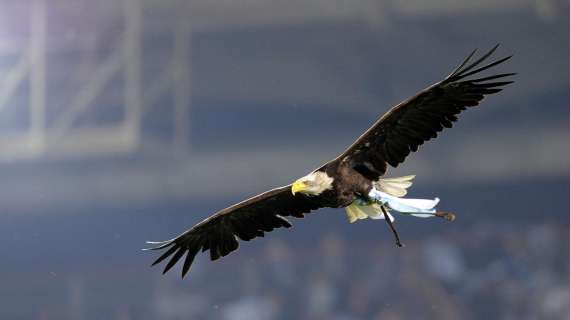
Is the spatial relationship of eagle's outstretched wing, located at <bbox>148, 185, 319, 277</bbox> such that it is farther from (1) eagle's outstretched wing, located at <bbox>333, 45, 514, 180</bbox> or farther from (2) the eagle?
(1) eagle's outstretched wing, located at <bbox>333, 45, 514, 180</bbox>

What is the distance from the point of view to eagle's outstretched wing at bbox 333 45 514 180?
4102mm

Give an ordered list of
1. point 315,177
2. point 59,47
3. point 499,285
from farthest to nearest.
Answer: point 59,47, point 499,285, point 315,177

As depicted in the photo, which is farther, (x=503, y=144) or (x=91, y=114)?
(x=91, y=114)

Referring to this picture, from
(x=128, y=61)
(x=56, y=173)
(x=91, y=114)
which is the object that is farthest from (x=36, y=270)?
(x=128, y=61)

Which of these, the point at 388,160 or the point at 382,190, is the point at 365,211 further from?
the point at 388,160

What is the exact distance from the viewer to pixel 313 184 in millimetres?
4188

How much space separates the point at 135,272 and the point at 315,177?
3596mm

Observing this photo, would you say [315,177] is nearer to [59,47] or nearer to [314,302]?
[314,302]

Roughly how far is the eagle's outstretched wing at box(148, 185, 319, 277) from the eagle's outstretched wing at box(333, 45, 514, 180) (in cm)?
48

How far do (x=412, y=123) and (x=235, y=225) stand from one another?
121 centimetres

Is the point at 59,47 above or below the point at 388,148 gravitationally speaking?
above

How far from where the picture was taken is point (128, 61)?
302 inches

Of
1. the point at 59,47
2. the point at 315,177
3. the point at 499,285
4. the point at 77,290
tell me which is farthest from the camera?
the point at 59,47

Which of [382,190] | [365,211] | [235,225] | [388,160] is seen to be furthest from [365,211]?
[235,225]
